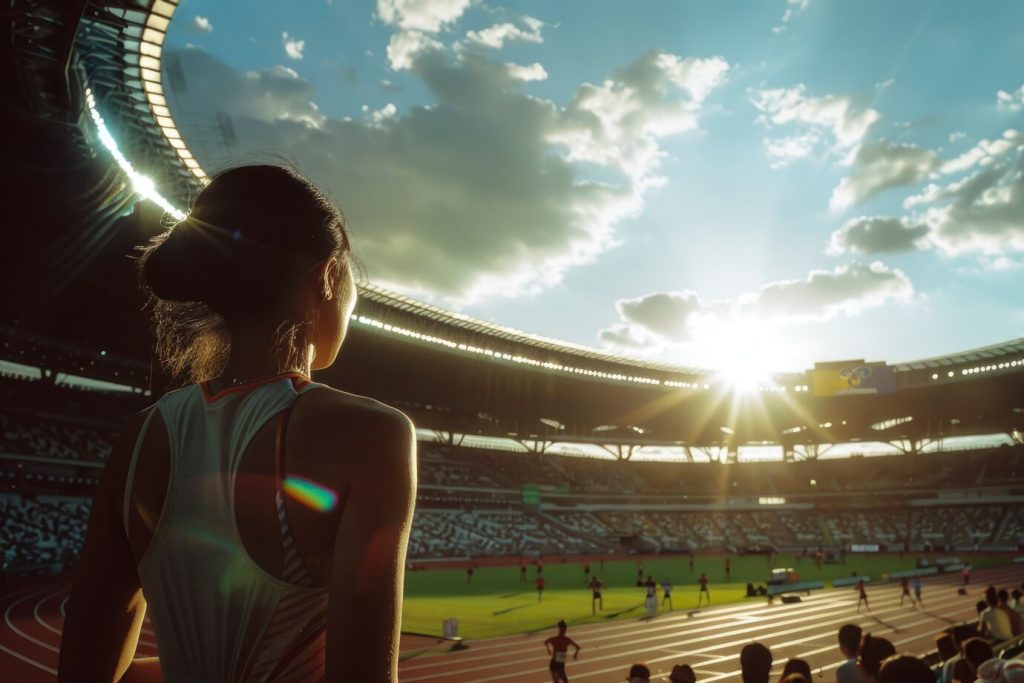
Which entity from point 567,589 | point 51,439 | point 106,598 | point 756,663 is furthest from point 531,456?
point 106,598

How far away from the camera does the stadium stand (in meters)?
21.1

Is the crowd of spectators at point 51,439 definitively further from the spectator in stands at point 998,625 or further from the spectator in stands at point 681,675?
the spectator in stands at point 998,625

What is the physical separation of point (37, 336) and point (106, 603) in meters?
47.8

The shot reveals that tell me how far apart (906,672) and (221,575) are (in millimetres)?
4082

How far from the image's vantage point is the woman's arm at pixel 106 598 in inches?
55.9

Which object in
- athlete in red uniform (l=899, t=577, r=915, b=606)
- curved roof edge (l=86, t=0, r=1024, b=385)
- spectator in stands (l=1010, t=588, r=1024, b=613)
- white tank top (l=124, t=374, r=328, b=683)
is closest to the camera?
white tank top (l=124, t=374, r=328, b=683)

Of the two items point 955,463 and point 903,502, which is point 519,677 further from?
point 955,463

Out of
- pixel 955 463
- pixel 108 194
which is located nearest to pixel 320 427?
pixel 108 194

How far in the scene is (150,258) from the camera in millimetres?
1539

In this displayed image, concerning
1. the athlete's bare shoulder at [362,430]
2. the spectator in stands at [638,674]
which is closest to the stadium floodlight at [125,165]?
the spectator in stands at [638,674]

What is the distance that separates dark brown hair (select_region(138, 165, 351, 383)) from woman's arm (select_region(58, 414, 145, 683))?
322 millimetres

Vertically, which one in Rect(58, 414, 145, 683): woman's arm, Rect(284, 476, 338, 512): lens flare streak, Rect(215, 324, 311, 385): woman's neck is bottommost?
Rect(58, 414, 145, 683): woman's arm

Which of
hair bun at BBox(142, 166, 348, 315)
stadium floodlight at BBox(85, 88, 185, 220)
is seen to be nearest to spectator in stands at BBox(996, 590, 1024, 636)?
hair bun at BBox(142, 166, 348, 315)

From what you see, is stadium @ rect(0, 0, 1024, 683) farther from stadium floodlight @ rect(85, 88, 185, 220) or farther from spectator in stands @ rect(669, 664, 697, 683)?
spectator in stands @ rect(669, 664, 697, 683)
